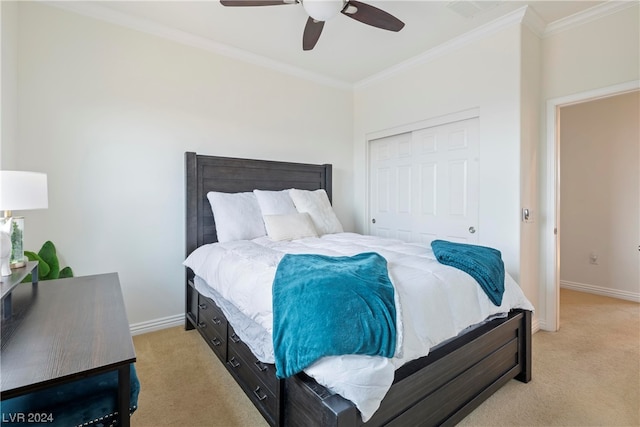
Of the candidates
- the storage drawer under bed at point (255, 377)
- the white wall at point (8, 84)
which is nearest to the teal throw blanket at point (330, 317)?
the storage drawer under bed at point (255, 377)

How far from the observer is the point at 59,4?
7.81ft

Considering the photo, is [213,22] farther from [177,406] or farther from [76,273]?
[177,406]

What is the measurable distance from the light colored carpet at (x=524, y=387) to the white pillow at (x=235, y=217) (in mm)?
954

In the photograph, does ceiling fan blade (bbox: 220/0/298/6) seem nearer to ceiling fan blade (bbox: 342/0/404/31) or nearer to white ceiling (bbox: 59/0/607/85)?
ceiling fan blade (bbox: 342/0/404/31)

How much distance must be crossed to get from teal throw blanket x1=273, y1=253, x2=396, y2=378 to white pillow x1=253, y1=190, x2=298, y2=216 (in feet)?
5.31

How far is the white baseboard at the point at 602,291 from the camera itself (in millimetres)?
3598

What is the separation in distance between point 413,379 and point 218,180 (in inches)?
96.2

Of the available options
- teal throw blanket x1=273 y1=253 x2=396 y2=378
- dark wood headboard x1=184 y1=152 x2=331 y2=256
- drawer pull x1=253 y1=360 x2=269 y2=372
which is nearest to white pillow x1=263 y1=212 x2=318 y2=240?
dark wood headboard x1=184 y1=152 x2=331 y2=256

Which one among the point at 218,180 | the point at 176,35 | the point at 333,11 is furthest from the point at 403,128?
the point at 176,35

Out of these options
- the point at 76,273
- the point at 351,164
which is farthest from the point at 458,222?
the point at 76,273

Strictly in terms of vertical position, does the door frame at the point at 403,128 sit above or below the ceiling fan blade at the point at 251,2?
below

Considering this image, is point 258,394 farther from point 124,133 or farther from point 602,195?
point 602,195

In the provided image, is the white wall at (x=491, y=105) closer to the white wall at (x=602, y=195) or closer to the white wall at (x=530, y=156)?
the white wall at (x=530, y=156)

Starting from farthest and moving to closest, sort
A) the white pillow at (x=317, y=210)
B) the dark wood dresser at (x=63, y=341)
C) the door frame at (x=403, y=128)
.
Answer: the white pillow at (x=317, y=210), the door frame at (x=403, y=128), the dark wood dresser at (x=63, y=341)
